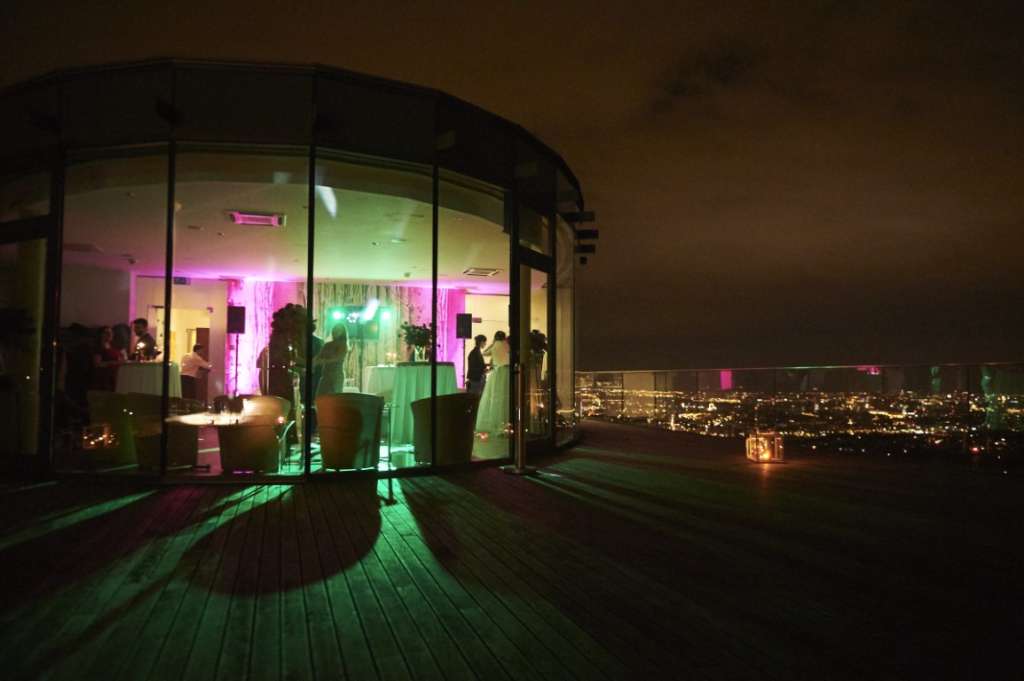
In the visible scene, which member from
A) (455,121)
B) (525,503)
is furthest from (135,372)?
(525,503)

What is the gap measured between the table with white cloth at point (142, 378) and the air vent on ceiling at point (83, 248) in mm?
3200

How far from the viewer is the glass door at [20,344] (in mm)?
5641

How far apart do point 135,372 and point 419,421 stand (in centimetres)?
373

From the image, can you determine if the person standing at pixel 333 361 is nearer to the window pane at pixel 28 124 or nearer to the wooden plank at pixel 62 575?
the wooden plank at pixel 62 575

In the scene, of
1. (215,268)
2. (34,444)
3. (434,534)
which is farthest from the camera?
(215,268)

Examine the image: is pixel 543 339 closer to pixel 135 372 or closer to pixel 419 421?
pixel 419 421

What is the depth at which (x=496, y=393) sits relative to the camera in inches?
329

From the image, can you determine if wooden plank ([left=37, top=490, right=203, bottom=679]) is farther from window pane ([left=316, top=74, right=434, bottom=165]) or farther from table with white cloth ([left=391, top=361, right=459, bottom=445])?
table with white cloth ([left=391, top=361, right=459, bottom=445])

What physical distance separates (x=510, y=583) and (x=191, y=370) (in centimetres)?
810

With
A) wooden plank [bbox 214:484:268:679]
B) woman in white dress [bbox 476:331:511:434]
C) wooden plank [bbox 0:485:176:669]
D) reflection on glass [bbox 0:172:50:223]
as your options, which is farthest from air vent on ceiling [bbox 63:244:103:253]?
wooden plank [bbox 214:484:268:679]

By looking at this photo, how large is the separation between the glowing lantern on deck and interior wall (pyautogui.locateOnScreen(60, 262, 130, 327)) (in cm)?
1061

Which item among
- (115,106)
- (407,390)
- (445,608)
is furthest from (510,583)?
(115,106)

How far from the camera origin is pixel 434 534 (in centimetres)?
361

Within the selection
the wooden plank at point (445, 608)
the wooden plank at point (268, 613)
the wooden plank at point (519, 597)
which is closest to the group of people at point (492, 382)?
the wooden plank at point (519, 597)
